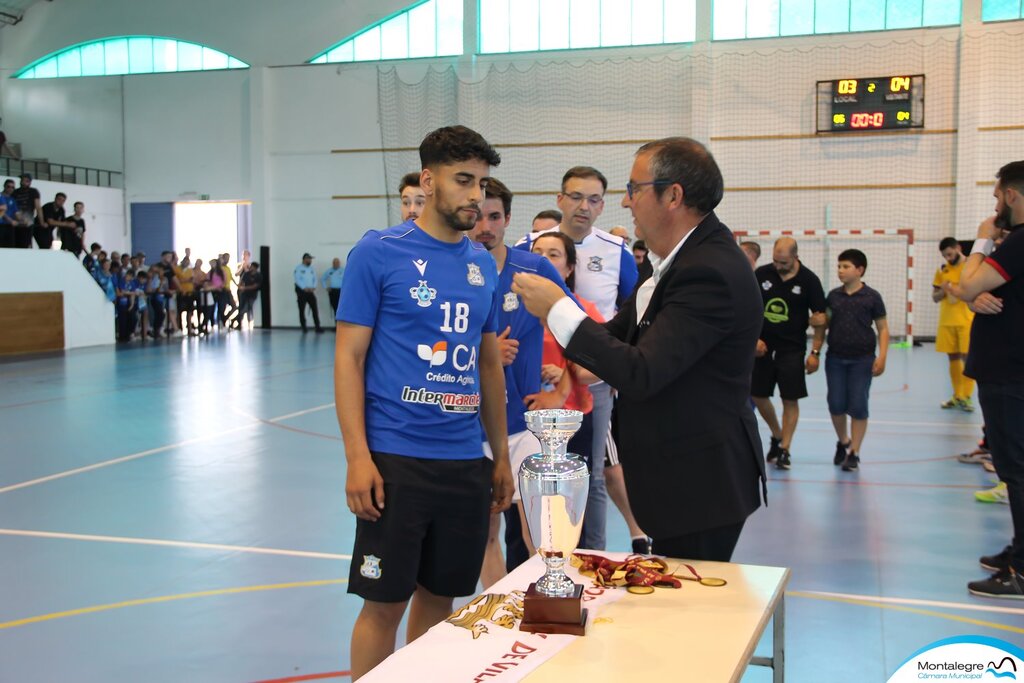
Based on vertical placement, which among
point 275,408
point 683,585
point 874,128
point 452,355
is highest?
point 874,128

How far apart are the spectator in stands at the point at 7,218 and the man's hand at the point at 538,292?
57.2 ft

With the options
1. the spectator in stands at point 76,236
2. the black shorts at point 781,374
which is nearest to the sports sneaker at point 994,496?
the black shorts at point 781,374

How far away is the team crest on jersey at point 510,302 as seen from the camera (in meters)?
3.89

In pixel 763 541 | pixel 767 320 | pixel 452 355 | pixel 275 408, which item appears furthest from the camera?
pixel 275 408

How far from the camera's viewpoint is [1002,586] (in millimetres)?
4602

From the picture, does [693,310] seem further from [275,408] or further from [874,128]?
[874,128]

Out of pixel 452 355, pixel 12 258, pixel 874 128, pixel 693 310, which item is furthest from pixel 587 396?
pixel 874 128

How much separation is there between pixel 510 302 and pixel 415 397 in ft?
3.96

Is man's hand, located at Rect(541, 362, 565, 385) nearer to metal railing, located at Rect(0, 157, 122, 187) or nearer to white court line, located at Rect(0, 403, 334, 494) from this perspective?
white court line, located at Rect(0, 403, 334, 494)

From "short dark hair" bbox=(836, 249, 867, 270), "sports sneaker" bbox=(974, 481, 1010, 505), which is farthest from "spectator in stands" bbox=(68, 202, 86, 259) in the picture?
"sports sneaker" bbox=(974, 481, 1010, 505)

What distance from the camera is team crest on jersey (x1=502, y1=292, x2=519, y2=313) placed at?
12.8 feet

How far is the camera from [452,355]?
9.34 feet

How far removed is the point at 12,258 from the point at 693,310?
1774cm

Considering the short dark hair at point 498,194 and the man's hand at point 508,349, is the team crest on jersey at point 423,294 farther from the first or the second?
the short dark hair at point 498,194
